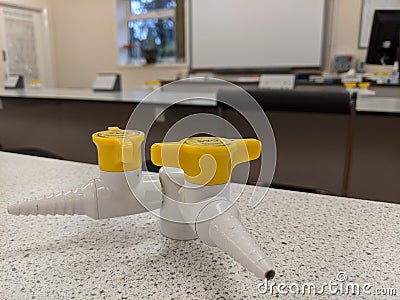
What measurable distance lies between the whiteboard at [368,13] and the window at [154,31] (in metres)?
2.31

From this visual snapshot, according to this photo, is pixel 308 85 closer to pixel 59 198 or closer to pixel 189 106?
pixel 189 106

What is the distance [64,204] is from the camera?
0.42 metres

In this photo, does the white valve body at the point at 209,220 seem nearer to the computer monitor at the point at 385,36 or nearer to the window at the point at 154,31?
the computer monitor at the point at 385,36

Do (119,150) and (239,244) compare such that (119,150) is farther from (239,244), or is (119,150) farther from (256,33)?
(256,33)

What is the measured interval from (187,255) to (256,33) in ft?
13.8

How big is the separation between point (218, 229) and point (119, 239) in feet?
0.55

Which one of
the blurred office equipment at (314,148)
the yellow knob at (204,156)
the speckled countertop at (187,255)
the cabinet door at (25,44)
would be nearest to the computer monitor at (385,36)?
the blurred office equipment at (314,148)

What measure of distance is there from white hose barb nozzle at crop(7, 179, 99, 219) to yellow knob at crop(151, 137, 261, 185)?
12 cm

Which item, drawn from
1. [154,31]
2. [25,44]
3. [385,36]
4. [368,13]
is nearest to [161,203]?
[385,36]

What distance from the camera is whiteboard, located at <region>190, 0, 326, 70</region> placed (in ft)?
12.9

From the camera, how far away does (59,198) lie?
1.38 feet

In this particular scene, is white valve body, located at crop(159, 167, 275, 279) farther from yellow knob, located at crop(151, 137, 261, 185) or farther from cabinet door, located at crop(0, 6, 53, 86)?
cabinet door, located at crop(0, 6, 53, 86)

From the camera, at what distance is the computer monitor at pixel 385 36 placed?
236cm

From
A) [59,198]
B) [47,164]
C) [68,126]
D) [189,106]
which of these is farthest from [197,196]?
[68,126]
